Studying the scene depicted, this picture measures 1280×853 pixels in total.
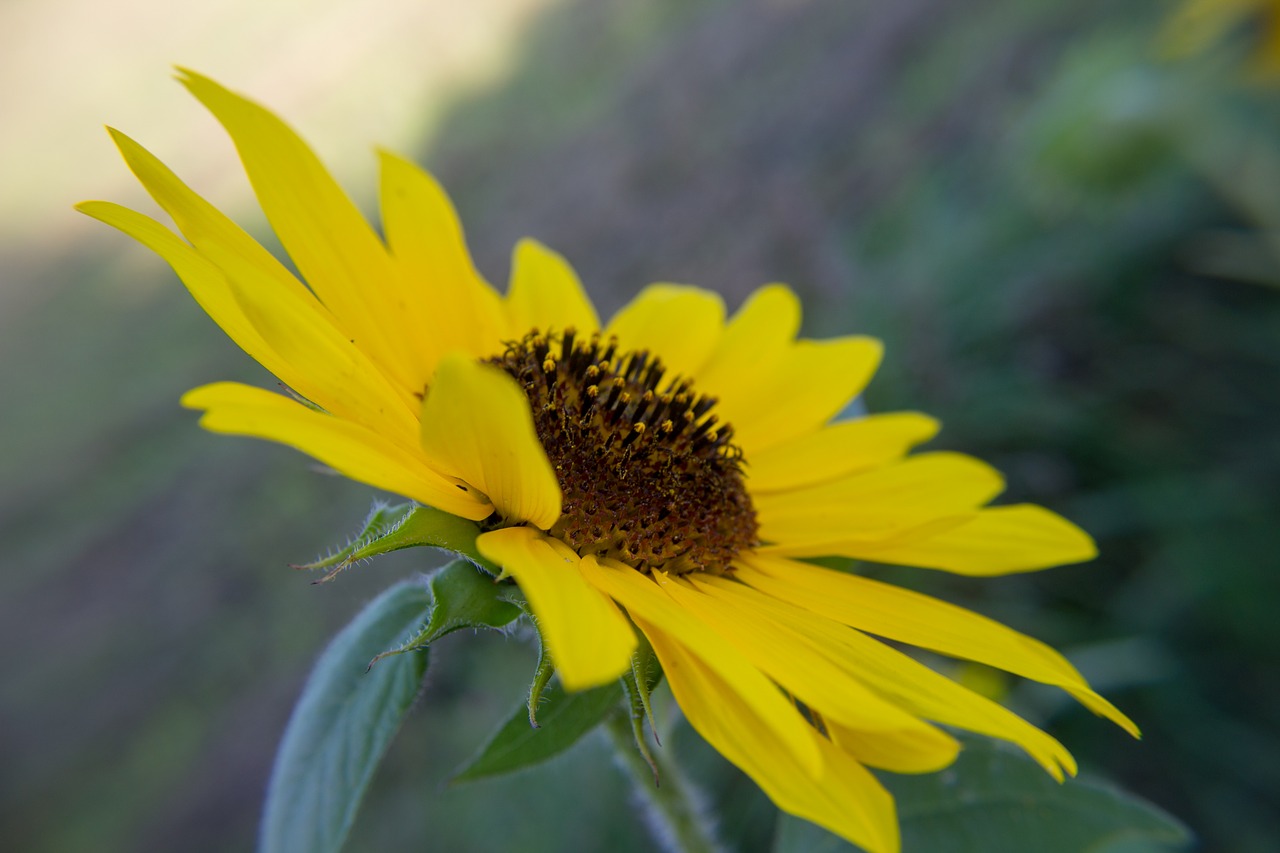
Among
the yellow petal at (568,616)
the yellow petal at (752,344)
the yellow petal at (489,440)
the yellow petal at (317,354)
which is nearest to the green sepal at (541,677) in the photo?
the yellow petal at (568,616)

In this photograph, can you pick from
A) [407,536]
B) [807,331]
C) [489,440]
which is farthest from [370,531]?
[807,331]

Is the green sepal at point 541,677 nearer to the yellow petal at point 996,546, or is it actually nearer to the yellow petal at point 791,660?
the yellow petal at point 791,660

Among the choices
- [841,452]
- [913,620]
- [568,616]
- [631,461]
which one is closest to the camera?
[568,616]

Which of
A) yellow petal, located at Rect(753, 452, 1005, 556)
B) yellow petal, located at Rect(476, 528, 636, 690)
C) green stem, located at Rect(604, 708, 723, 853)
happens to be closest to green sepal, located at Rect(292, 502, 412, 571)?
yellow petal, located at Rect(476, 528, 636, 690)

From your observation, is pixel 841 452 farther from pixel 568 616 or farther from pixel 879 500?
pixel 568 616

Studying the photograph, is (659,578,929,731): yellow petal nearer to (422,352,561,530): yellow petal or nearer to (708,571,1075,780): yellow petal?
(708,571,1075,780): yellow petal

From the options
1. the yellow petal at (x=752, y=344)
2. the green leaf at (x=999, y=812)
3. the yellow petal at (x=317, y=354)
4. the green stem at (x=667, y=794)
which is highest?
the yellow petal at (x=317, y=354)

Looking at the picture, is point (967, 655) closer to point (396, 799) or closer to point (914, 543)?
point (914, 543)
